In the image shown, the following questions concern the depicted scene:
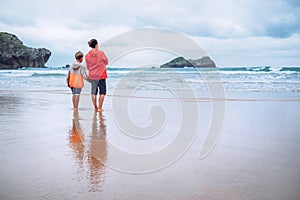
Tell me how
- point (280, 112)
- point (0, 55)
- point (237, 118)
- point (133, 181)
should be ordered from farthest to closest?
point (0, 55) < point (280, 112) < point (237, 118) < point (133, 181)

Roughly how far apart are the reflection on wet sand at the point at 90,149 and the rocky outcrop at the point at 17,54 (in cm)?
4147

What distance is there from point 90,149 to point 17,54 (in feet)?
145

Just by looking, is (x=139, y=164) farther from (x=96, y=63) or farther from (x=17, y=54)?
(x=17, y=54)

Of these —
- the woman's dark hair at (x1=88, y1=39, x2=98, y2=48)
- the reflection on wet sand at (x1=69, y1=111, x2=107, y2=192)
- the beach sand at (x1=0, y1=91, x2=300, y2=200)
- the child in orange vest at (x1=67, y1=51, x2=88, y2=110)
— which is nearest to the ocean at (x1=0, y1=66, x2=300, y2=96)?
the child in orange vest at (x1=67, y1=51, x2=88, y2=110)

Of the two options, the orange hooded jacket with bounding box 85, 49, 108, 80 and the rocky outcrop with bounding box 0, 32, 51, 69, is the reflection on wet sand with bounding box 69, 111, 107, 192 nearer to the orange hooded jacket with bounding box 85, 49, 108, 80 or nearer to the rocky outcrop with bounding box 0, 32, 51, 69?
the orange hooded jacket with bounding box 85, 49, 108, 80

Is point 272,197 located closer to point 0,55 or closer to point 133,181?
point 133,181

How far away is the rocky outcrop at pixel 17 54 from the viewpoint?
44000mm

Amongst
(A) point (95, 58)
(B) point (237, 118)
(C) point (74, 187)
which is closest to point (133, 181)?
(C) point (74, 187)

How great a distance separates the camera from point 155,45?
541 cm

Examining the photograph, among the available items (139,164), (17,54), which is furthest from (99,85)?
(17,54)

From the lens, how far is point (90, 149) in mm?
3896

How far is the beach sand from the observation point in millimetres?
2594

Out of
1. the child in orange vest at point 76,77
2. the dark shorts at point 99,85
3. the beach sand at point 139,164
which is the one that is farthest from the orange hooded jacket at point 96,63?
the beach sand at point 139,164

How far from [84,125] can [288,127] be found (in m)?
3.16
